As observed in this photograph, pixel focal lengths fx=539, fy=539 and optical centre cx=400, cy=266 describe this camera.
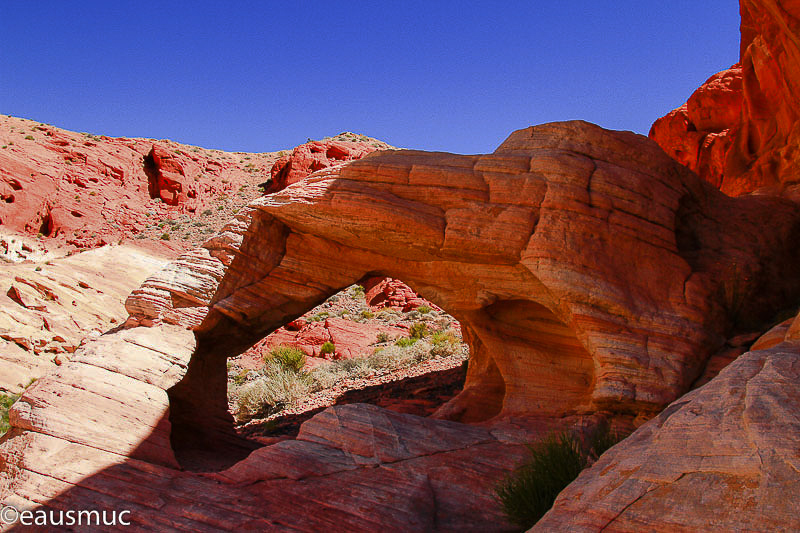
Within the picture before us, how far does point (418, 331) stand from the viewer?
26.8m

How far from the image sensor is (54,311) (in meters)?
24.2

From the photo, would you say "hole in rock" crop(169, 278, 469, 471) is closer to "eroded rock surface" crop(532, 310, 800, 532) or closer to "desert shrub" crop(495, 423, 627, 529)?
"desert shrub" crop(495, 423, 627, 529)

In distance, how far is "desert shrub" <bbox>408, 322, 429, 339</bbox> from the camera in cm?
2660

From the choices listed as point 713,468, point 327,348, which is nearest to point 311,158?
point 327,348

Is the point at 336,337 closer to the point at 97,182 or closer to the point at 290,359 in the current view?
the point at 290,359

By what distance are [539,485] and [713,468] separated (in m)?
2.35

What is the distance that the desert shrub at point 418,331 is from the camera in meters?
26.6

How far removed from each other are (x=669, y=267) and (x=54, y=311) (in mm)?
25284

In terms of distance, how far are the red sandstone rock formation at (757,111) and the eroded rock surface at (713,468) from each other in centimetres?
808

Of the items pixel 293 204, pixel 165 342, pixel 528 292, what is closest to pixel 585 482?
pixel 528 292

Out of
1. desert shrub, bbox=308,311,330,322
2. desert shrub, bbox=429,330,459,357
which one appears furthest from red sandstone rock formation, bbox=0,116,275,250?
desert shrub, bbox=429,330,459,357

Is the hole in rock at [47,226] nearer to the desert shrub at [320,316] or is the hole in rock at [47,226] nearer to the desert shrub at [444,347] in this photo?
Result: the desert shrub at [320,316]

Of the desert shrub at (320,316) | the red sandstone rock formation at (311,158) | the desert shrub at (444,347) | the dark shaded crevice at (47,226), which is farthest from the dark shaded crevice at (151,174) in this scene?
the desert shrub at (444,347)

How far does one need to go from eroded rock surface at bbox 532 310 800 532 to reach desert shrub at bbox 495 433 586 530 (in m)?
1.11
